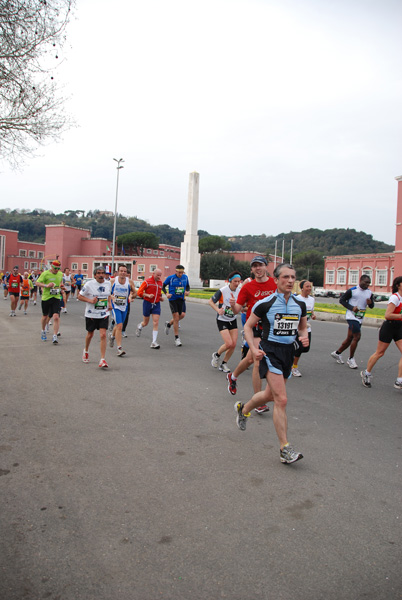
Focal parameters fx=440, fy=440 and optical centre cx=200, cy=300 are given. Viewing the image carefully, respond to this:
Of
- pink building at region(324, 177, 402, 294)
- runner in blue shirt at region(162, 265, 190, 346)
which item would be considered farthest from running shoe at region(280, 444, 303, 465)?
pink building at region(324, 177, 402, 294)

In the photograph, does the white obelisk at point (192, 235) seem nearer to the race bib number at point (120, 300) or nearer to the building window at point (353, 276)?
the building window at point (353, 276)

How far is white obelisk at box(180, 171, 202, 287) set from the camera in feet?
170

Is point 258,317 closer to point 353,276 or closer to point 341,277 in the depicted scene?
point 353,276

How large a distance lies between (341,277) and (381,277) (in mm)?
8160

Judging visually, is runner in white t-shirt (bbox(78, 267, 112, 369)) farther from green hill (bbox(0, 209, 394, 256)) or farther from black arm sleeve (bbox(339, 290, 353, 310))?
green hill (bbox(0, 209, 394, 256))

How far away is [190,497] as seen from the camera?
3.37m

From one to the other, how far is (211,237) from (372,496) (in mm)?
94070

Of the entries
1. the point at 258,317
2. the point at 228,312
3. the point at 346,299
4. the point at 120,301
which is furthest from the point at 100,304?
the point at 346,299

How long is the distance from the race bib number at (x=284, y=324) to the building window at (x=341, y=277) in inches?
3009

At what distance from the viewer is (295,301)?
4477 mm

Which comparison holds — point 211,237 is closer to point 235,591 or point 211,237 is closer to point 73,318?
point 73,318

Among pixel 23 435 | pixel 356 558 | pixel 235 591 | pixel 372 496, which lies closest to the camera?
pixel 235 591

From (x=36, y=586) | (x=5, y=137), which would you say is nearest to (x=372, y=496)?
(x=36, y=586)

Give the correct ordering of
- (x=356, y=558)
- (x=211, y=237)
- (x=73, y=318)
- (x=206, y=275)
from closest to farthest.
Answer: (x=356, y=558) < (x=73, y=318) < (x=206, y=275) < (x=211, y=237)
